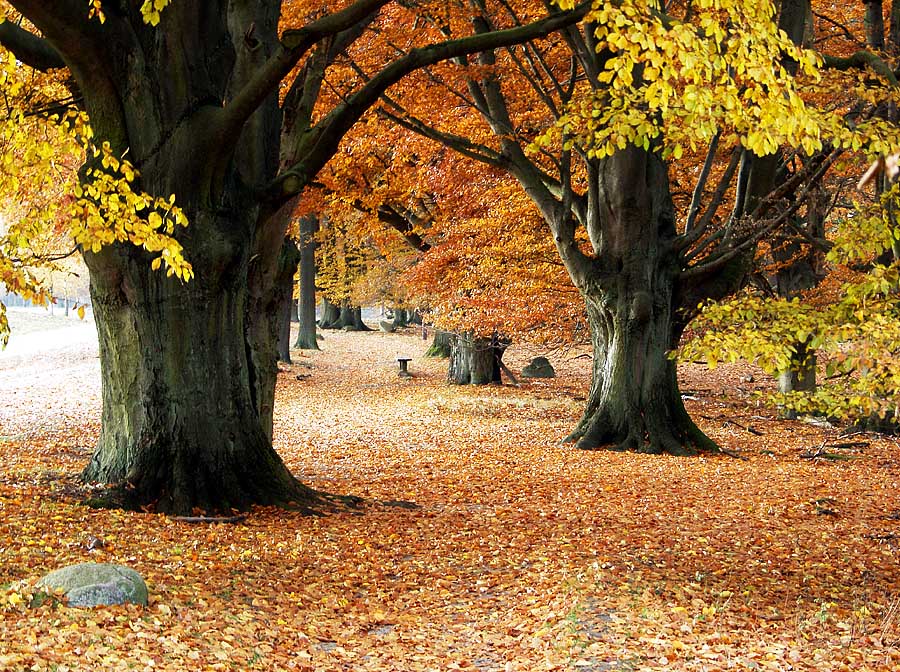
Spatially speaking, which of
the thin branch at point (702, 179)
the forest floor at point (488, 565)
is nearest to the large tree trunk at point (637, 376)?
the forest floor at point (488, 565)

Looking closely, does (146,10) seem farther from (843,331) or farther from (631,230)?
(631,230)

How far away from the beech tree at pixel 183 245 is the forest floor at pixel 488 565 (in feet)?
1.96

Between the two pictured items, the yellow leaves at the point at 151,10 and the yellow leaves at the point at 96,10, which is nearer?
the yellow leaves at the point at 151,10

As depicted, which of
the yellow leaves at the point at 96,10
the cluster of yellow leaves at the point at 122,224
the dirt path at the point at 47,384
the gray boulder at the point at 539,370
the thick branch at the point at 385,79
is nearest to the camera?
the cluster of yellow leaves at the point at 122,224

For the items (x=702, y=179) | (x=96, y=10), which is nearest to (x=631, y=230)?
(x=702, y=179)

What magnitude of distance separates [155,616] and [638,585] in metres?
3.35

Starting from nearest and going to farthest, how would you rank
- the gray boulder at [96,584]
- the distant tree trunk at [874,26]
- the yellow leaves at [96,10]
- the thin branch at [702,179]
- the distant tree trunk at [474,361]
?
the gray boulder at [96,584] → the yellow leaves at [96,10] → the thin branch at [702,179] → the distant tree trunk at [874,26] → the distant tree trunk at [474,361]

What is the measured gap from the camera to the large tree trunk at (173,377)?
770 cm

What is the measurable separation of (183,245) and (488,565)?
382 centimetres

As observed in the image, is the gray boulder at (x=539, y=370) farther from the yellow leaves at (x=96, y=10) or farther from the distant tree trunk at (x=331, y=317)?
the distant tree trunk at (x=331, y=317)

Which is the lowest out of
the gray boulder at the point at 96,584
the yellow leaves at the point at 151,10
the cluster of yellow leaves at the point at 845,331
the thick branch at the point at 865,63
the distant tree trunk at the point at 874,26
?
the gray boulder at the point at 96,584

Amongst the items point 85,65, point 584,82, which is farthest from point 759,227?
point 85,65

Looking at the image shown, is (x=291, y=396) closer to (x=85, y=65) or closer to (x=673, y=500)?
(x=673, y=500)

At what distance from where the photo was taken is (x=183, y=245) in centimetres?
761
